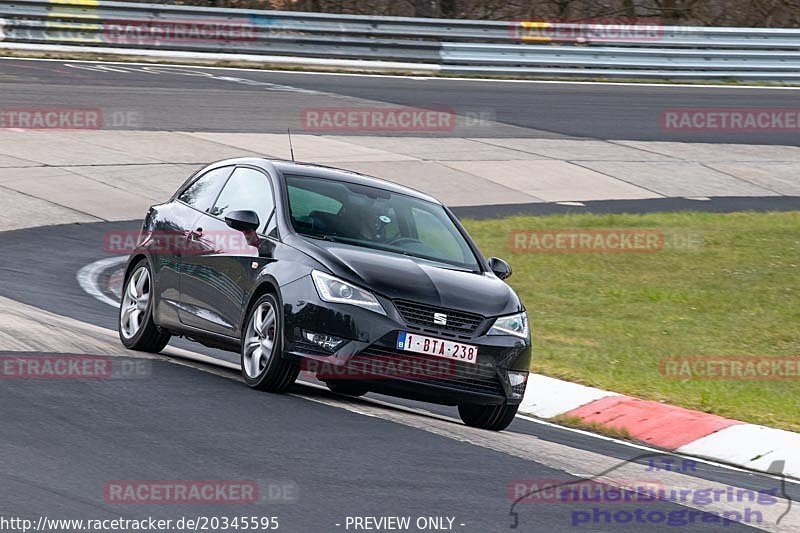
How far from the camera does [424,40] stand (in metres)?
32.4

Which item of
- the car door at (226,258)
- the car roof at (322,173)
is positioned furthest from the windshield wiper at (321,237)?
the car roof at (322,173)

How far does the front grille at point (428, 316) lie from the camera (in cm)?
873

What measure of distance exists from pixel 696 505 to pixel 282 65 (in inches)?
1001

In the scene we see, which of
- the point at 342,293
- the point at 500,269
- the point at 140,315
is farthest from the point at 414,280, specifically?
the point at 140,315

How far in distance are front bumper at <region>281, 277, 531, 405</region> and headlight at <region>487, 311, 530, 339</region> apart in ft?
0.26

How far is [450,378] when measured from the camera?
878 cm

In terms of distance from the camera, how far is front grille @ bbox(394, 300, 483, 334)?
8727 mm

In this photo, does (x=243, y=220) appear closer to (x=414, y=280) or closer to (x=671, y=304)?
(x=414, y=280)

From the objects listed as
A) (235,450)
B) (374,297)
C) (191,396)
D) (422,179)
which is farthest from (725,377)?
(422,179)

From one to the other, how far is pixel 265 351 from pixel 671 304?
276 inches

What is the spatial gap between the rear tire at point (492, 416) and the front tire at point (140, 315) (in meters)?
2.71

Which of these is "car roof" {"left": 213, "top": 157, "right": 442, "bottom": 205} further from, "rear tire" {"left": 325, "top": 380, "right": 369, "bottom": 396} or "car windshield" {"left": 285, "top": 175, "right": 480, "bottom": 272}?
"rear tire" {"left": 325, "top": 380, "right": 369, "bottom": 396}

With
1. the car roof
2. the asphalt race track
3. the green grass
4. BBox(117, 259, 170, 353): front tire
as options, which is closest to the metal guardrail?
the green grass

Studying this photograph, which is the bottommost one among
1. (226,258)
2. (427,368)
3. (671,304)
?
(671,304)
